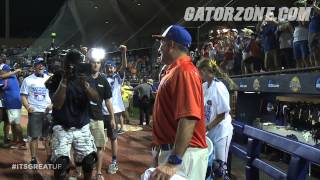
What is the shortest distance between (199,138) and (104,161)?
617 centimetres

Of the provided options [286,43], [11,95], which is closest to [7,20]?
[11,95]

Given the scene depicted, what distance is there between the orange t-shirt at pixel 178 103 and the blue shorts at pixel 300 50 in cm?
717

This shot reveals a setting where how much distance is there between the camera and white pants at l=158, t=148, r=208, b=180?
332 cm

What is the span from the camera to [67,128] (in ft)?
18.5

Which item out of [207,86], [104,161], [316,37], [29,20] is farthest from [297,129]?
[29,20]

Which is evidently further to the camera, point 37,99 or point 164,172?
point 37,99

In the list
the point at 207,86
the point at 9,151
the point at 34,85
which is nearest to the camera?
the point at 207,86

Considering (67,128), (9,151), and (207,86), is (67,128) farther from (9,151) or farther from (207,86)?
(9,151)

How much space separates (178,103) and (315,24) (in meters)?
6.93

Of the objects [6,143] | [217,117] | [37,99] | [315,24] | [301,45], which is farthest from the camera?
[6,143]

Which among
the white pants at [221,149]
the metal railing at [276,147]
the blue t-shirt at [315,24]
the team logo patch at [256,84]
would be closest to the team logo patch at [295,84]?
the blue t-shirt at [315,24]

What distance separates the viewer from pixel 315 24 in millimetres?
9367

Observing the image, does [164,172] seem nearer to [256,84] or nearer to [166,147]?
[166,147]

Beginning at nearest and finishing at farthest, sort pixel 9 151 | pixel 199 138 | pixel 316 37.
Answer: pixel 199 138 → pixel 316 37 → pixel 9 151
